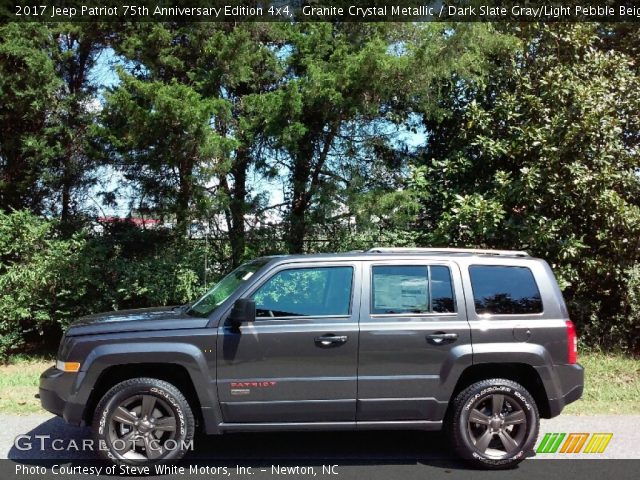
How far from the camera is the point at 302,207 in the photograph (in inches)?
372

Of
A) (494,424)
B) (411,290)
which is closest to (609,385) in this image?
(494,424)

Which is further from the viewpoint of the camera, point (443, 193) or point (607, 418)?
point (443, 193)

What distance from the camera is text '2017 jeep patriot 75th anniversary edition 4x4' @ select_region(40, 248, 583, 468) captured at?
4727 millimetres

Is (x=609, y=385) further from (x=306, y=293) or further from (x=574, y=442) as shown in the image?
(x=306, y=293)

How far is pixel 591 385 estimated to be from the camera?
761 centimetres

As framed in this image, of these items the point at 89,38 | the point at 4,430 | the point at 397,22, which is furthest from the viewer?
the point at 89,38

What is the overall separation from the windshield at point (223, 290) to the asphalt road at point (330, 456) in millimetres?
1268

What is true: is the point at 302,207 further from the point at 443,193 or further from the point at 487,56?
the point at 487,56

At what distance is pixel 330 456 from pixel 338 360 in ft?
3.33

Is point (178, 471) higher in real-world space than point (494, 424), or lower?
lower

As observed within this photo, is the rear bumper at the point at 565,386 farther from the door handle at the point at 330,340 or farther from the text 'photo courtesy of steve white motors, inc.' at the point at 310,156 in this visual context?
the door handle at the point at 330,340

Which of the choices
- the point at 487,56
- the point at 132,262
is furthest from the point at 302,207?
the point at 487,56

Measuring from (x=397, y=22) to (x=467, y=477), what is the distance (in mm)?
6653

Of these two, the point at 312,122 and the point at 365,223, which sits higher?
Result: the point at 312,122
